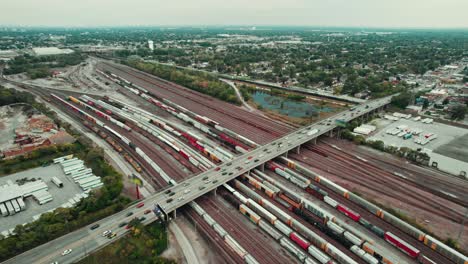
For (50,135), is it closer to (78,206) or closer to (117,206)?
(78,206)

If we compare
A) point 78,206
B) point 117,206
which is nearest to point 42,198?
point 78,206

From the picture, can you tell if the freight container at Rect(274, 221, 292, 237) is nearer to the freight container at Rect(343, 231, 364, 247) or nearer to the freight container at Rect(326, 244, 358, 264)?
the freight container at Rect(326, 244, 358, 264)

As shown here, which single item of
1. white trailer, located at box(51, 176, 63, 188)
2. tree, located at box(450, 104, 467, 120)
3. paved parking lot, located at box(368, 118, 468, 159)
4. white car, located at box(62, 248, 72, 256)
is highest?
tree, located at box(450, 104, 467, 120)

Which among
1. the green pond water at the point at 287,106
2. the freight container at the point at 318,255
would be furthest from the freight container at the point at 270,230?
the green pond water at the point at 287,106

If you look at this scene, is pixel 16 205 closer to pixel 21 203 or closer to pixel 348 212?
pixel 21 203

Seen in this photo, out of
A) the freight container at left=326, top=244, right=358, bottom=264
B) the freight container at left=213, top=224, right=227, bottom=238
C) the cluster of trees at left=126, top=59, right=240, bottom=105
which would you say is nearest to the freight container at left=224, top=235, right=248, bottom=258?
the freight container at left=213, top=224, right=227, bottom=238

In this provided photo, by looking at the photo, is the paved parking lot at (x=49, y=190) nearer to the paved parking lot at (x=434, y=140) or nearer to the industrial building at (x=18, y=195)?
the industrial building at (x=18, y=195)
